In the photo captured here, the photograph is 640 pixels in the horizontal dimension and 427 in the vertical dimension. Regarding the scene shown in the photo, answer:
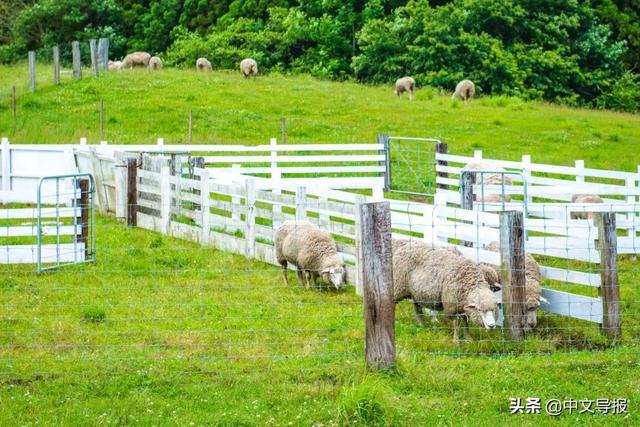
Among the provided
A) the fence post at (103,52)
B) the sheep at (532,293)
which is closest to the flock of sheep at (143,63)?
the fence post at (103,52)

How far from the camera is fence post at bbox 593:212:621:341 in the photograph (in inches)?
440

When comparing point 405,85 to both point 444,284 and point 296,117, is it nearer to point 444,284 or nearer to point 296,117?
point 296,117

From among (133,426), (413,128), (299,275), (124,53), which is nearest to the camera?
(133,426)

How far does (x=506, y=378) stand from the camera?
9656 mm

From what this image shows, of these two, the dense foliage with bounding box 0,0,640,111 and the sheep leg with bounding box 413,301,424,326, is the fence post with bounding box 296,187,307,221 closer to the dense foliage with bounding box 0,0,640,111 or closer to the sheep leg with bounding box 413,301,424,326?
the sheep leg with bounding box 413,301,424,326

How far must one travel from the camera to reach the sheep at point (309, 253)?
46.5 ft

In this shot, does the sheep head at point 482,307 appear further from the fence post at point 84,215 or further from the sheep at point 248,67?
the sheep at point 248,67

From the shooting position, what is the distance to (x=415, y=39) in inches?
1866

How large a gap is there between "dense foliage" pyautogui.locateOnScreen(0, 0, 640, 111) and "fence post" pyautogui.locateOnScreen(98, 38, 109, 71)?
801cm

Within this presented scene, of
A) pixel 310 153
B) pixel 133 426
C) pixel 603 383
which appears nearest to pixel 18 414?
pixel 133 426

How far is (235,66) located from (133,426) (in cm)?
4446

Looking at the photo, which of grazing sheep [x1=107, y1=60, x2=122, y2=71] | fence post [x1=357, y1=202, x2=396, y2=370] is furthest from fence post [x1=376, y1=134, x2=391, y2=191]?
grazing sheep [x1=107, y1=60, x2=122, y2=71]

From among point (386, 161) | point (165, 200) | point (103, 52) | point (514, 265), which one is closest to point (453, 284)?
point (514, 265)

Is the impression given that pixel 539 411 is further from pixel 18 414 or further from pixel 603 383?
pixel 18 414
